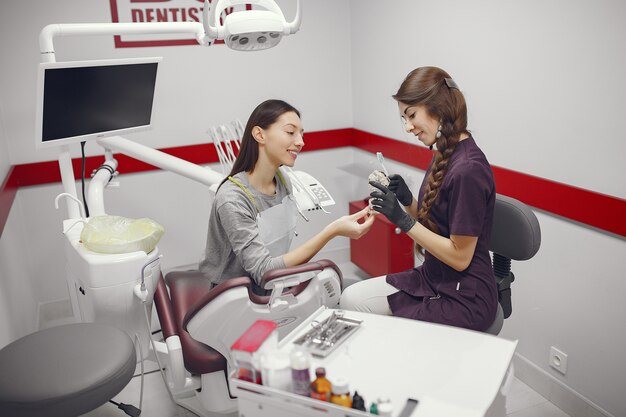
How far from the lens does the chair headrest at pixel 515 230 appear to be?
169 cm

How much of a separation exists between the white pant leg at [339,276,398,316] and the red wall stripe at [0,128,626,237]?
2.58 ft

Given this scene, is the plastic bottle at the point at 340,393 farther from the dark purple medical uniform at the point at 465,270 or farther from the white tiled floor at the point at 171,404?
the white tiled floor at the point at 171,404

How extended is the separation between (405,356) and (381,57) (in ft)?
7.76

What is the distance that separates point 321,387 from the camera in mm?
1043

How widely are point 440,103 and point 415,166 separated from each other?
57.1 inches

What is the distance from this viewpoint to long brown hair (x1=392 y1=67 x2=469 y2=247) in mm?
1606

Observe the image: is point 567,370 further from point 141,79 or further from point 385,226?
point 141,79

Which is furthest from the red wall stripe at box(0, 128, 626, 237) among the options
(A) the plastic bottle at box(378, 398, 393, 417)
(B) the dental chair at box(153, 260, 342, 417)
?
(A) the plastic bottle at box(378, 398, 393, 417)

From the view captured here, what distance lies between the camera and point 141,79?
237 cm

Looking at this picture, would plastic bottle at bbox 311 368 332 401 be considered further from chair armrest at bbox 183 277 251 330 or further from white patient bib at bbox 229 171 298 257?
white patient bib at bbox 229 171 298 257

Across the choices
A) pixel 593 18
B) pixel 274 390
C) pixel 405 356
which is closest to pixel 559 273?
pixel 593 18

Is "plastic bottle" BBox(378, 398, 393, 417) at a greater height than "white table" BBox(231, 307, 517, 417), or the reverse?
"plastic bottle" BBox(378, 398, 393, 417)

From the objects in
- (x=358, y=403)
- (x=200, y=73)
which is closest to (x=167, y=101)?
(x=200, y=73)

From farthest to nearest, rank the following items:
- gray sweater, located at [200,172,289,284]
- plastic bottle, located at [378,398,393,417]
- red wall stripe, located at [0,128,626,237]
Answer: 1. red wall stripe, located at [0,128,626,237]
2. gray sweater, located at [200,172,289,284]
3. plastic bottle, located at [378,398,393,417]
